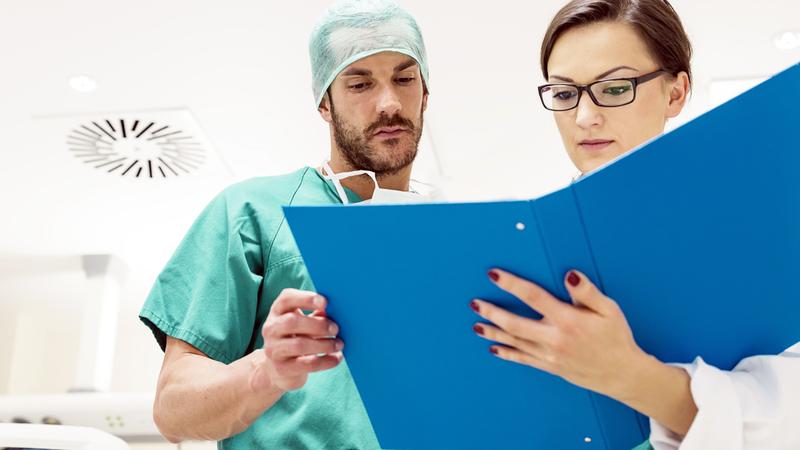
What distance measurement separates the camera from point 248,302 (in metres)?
1.28

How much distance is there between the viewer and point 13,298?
17.8ft

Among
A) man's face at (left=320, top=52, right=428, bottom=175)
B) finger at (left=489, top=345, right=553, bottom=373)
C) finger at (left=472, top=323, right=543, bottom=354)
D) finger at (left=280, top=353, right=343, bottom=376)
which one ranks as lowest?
finger at (left=489, top=345, right=553, bottom=373)

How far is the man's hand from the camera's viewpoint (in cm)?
94

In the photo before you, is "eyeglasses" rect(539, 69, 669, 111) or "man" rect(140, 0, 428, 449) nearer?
"man" rect(140, 0, 428, 449)

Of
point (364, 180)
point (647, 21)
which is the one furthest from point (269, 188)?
point (647, 21)

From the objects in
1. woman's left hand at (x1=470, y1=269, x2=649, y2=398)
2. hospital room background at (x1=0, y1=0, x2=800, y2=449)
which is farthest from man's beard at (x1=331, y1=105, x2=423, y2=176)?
hospital room background at (x1=0, y1=0, x2=800, y2=449)

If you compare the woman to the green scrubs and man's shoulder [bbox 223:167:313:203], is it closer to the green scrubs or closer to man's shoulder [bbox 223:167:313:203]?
the green scrubs

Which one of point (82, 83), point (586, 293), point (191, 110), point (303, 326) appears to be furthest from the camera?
point (191, 110)

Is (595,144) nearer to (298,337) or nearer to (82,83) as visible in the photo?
(298,337)

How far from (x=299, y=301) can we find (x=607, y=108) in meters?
0.57

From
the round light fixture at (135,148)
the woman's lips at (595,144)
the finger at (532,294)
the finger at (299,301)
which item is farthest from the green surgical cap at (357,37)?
the round light fixture at (135,148)

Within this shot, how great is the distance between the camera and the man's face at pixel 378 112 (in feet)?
4.80

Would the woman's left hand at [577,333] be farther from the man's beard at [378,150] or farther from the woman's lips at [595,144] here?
the man's beard at [378,150]

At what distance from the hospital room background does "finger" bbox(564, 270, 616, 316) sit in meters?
1.47
